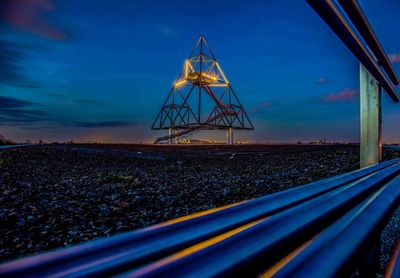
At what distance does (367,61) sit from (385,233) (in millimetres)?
1323

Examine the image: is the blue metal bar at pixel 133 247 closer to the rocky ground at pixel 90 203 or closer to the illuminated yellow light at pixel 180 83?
the rocky ground at pixel 90 203

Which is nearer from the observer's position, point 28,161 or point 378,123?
point 378,123

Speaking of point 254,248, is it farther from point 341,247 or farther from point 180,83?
point 180,83

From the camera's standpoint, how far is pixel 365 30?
1.65 metres

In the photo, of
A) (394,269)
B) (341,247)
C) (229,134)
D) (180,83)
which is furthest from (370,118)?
(180,83)

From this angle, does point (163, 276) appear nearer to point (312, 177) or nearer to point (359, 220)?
point (359, 220)

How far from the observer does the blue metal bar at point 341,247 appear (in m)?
0.56

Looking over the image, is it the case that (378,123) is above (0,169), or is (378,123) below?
above

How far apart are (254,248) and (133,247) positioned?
26cm

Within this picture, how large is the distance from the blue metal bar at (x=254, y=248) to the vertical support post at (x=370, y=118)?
9.06 ft

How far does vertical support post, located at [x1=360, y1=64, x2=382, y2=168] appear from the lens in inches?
127

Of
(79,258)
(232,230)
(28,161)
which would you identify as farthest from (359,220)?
(28,161)

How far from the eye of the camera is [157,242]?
0.63 m

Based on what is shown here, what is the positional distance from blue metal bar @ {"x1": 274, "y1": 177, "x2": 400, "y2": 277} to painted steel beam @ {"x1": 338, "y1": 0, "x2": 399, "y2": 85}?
847 mm
